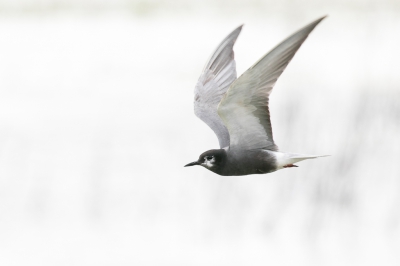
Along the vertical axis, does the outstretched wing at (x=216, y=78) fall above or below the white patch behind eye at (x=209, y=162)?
above

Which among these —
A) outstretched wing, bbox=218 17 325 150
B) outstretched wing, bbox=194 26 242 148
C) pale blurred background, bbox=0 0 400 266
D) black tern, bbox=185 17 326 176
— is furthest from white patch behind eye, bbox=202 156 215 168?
pale blurred background, bbox=0 0 400 266

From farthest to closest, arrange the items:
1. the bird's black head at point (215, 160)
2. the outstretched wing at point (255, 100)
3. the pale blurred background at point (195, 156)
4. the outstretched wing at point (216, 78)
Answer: the pale blurred background at point (195, 156) → the outstretched wing at point (216, 78) → the bird's black head at point (215, 160) → the outstretched wing at point (255, 100)

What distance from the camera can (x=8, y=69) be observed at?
1068 centimetres

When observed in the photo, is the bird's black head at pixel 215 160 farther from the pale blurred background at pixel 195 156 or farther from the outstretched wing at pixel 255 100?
the pale blurred background at pixel 195 156

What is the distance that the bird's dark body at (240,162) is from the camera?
404cm

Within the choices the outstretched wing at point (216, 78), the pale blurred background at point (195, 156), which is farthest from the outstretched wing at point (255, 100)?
the pale blurred background at point (195, 156)

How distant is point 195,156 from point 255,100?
4.79m

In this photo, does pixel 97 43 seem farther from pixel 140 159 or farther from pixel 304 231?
pixel 304 231

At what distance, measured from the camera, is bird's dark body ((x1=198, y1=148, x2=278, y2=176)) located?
404cm

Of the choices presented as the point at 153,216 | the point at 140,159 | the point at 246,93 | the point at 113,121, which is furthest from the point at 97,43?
the point at 246,93

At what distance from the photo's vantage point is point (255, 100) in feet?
13.0

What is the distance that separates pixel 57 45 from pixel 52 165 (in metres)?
2.13

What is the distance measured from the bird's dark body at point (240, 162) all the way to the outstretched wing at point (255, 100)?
0.13ft

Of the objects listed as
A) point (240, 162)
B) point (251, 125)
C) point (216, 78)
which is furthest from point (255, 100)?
point (216, 78)
